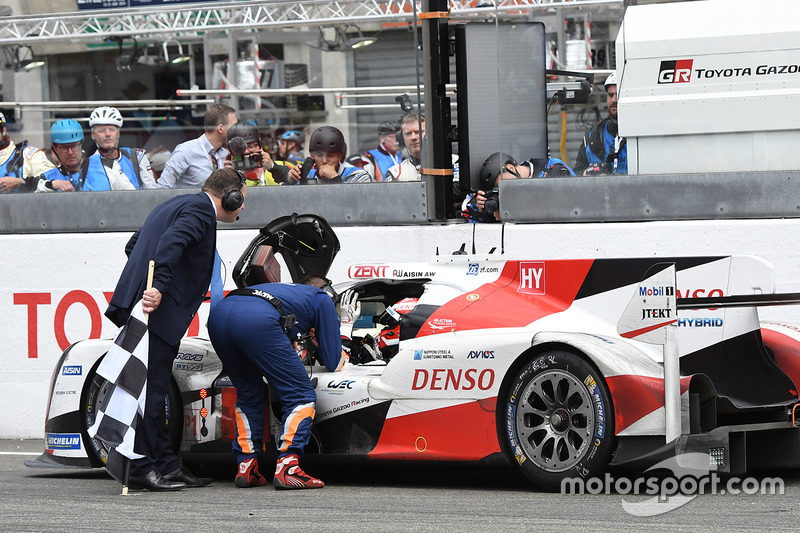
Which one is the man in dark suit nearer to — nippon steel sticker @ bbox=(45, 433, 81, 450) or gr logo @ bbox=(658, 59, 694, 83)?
nippon steel sticker @ bbox=(45, 433, 81, 450)

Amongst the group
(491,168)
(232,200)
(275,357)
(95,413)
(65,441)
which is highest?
(491,168)

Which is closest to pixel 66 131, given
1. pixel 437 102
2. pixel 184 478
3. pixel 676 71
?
pixel 437 102

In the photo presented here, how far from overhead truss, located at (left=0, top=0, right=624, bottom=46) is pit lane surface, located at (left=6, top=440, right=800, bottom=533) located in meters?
4.30

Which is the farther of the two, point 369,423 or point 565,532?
point 369,423

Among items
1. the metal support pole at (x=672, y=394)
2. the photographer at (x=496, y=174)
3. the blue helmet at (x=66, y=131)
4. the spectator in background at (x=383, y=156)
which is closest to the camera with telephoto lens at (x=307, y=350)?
the metal support pole at (x=672, y=394)

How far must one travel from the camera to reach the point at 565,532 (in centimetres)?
514

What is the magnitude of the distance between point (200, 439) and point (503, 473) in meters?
1.77

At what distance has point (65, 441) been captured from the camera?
7.65 m

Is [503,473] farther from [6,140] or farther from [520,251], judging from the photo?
[6,140]

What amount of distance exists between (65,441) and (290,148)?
3.58m

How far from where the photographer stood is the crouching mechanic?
22.1ft

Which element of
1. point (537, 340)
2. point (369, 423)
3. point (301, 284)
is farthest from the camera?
point (301, 284)

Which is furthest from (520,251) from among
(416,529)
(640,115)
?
(416,529)

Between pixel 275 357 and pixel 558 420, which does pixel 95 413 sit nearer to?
pixel 275 357
